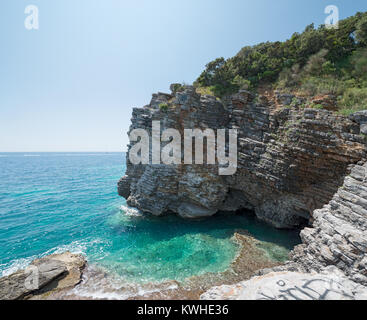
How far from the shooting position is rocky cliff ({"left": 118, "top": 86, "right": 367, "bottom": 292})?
8.02 meters

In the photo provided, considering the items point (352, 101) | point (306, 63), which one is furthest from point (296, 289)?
point (306, 63)

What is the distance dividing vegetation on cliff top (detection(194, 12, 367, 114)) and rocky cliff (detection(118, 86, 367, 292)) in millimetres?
2139

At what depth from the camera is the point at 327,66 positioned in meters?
16.0

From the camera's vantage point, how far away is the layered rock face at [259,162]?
38.9 ft

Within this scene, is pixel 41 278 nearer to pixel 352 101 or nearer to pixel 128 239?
pixel 128 239

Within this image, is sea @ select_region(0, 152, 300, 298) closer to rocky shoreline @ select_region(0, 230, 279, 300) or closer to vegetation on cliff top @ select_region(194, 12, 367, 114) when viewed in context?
rocky shoreline @ select_region(0, 230, 279, 300)

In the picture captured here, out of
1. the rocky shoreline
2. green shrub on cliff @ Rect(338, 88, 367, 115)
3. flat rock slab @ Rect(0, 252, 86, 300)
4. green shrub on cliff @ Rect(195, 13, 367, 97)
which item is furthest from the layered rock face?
flat rock slab @ Rect(0, 252, 86, 300)

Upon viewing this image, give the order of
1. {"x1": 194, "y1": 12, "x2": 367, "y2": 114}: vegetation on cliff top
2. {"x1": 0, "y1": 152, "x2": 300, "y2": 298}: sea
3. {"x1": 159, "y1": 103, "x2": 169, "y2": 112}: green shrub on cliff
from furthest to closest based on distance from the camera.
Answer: {"x1": 159, "y1": 103, "x2": 169, "y2": 112}: green shrub on cliff
{"x1": 194, "y1": 12, "x2": 367, "y2": 114}: vegetation on cliff top
{"x1": 0, "y1": 152, "x2": 300, "y2": 298}: sea

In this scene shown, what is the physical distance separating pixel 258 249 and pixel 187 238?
6.21 metres

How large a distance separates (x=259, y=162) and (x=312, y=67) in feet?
40.4

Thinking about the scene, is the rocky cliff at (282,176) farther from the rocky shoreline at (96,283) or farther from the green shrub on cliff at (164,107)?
the rocky shoreline at (96,283)

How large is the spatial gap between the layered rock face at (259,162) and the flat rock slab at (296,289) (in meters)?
8.69

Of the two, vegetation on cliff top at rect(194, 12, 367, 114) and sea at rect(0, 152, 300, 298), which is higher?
vegetation on cliff top at rect(194, 12, 367, 114)
